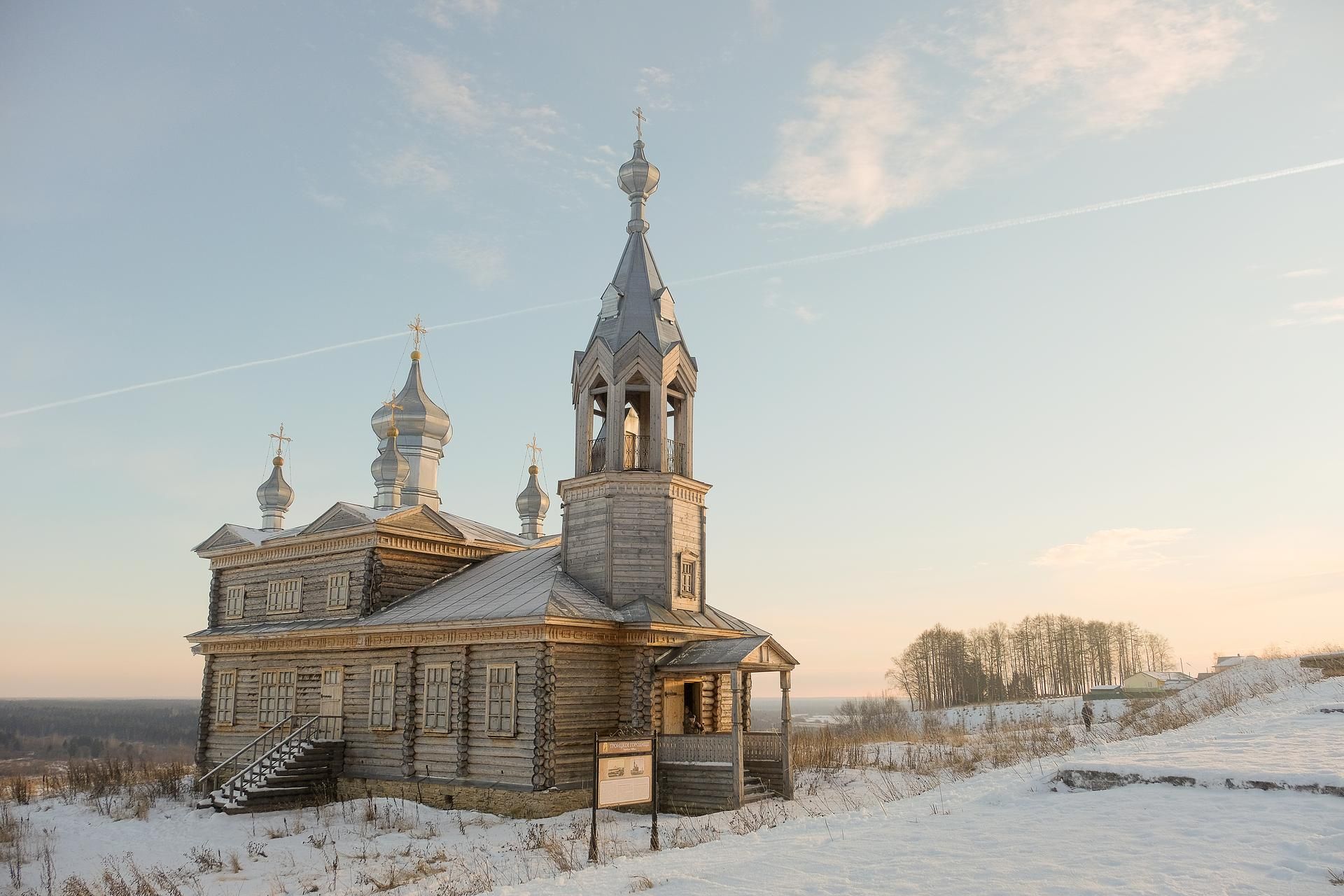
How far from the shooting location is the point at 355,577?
27547 millimetres

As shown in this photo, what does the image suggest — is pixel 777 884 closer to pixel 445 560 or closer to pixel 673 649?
pixel 673 649

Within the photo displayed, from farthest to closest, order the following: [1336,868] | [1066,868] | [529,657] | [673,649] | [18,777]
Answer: [18,777] → [673,649] → [529,657] → [1066,868] → [1336,868]

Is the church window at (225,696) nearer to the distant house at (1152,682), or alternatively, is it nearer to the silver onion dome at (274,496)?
the silver onion dome at (274,496)

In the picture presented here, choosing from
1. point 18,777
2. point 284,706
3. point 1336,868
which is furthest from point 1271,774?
point 18,777

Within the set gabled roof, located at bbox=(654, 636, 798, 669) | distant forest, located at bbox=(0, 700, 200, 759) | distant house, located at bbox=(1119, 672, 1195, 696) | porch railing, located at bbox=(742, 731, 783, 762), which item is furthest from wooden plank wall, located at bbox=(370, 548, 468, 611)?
distant forest, located at bbox=(0, 700, 200, 759)

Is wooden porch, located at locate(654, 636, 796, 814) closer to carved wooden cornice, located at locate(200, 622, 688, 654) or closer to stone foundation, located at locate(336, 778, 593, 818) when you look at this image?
carved wooden cornice, located at locate(200, 622, 688, 654)

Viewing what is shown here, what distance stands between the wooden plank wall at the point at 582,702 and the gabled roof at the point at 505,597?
1004mm

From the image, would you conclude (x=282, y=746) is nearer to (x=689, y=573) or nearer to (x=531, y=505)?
(x=689, y=573)

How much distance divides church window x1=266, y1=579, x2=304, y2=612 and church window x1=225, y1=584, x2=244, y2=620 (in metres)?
1.40

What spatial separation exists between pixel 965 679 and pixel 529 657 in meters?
74.8

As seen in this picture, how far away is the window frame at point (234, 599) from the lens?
31359 millimetres

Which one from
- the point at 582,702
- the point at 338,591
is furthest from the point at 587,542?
the point at 338,591

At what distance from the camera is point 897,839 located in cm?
1139

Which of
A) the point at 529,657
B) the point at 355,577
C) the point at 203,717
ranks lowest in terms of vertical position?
the point at 203,717
